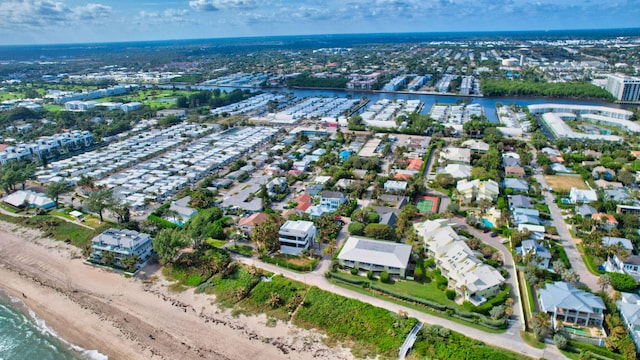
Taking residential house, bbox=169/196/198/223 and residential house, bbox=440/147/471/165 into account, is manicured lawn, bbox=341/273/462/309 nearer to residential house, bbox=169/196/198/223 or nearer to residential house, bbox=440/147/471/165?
residential house, bbox=169/196/198/223

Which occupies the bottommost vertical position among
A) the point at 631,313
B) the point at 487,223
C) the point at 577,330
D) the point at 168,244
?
the point at 487,223

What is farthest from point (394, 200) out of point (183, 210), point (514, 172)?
point (183, 210)

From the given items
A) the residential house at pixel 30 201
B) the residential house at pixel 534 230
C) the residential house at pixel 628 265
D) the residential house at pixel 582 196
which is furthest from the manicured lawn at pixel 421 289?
the residential house at pixel 30 201

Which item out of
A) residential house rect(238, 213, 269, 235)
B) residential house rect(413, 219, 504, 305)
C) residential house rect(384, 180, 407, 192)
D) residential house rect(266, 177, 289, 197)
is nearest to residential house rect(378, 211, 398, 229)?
residential house rect(413, 219, 504, 305)

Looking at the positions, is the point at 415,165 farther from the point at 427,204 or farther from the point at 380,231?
the point at 380,231

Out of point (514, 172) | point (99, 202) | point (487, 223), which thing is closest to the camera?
point (487, 223)

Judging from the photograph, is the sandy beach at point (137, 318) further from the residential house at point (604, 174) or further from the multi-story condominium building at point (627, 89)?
A: the multi-story condominium building at point (627, 89)

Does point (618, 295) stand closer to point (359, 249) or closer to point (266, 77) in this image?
point (359, 249)

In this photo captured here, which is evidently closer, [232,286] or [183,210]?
[232,286]
